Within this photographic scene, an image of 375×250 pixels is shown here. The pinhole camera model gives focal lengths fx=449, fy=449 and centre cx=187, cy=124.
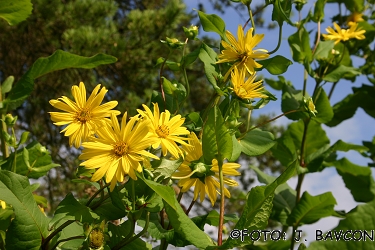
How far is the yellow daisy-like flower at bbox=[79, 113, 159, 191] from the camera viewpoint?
43 centimetres

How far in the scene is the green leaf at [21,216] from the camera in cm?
48

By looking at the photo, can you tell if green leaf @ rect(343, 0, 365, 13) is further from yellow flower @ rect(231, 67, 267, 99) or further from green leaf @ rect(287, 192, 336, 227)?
yellow flower @ rect(231, 67, 267, 99)

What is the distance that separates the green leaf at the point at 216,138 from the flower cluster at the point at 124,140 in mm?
16

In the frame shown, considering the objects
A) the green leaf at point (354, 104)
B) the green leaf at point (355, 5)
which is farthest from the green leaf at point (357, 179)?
the green leaf at point (355, 5)

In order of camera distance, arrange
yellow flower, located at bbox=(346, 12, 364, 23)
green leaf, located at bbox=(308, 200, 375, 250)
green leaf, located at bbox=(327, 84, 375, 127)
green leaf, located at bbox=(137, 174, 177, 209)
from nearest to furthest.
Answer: green leaf, located at bbox=(308, 200, 375, 250), green leaf, located at bbox=(137, 174, 177, 209), green leaf, located at bbox=(327, 84, 375, 127), yellow flower, located at bbox=(346, 12, 364, 23)

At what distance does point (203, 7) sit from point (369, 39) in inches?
125

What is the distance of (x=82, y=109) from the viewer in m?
0.50

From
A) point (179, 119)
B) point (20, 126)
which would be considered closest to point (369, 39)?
point (179, 119)

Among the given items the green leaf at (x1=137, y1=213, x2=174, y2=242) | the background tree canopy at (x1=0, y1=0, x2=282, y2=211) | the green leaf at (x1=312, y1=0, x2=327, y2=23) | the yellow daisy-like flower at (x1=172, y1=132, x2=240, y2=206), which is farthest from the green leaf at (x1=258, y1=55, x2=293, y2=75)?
the background tree canopy at (x1=0, y1=0, x2=282, y2=211)

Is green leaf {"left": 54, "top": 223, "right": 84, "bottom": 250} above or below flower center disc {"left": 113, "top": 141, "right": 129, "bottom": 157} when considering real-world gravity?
below

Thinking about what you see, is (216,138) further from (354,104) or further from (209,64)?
(354,104)

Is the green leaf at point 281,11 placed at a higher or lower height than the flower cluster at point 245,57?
higher

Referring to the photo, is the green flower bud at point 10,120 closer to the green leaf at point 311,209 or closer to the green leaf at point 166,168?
the green leaf at point 166,168

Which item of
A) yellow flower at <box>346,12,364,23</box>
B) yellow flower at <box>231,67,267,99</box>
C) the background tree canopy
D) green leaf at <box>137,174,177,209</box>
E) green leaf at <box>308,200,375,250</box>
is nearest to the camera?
green leaf at <box>308,200,375,250</box>
